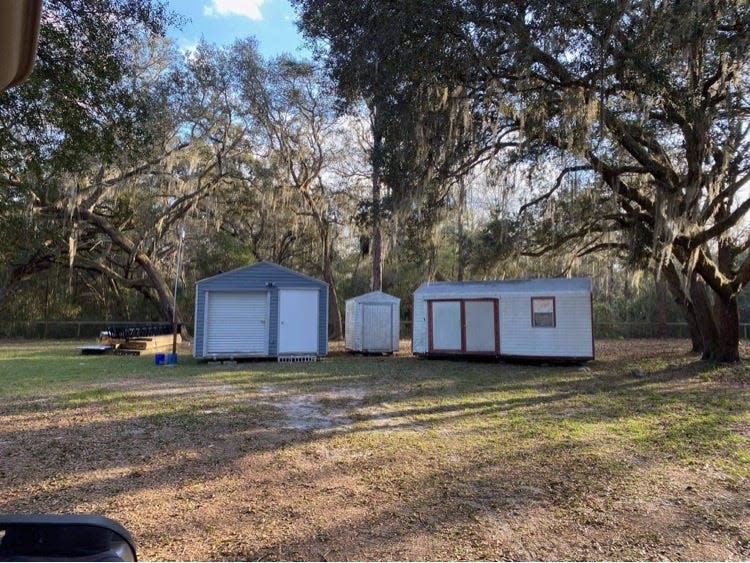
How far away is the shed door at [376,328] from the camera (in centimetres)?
1420

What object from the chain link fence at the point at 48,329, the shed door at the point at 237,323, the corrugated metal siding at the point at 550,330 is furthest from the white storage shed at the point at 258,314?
the chain link fence at the point at 48,329

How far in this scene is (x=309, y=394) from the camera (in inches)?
300

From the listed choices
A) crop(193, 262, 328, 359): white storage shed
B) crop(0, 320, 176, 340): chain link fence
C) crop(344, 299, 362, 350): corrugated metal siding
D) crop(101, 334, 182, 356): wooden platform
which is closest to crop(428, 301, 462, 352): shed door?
crop(344, 299, 362, 350): corrugated metal siding

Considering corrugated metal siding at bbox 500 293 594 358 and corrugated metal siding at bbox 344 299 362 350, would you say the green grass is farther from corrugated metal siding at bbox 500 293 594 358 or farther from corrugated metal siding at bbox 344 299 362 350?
corrugated metal siding at bbox 344 299 362 350

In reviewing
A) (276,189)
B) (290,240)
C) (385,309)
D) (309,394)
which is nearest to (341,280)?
(290,240)

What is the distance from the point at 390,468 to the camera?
13.3ft

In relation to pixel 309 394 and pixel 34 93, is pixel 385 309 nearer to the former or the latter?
pixel 309 394

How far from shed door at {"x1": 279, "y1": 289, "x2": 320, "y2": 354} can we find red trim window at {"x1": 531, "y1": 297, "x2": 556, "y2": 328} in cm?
536

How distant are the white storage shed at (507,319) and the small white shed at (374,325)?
111 centimetres

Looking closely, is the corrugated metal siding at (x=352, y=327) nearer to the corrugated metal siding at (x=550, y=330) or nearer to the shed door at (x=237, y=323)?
the shed door at (x=237, y=323)

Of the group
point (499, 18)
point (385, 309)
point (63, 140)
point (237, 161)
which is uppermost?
point (237, 161)

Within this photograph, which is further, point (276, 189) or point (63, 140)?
point (276, 189)

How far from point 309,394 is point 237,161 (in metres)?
12.6

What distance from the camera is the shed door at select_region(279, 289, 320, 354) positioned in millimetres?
12367
